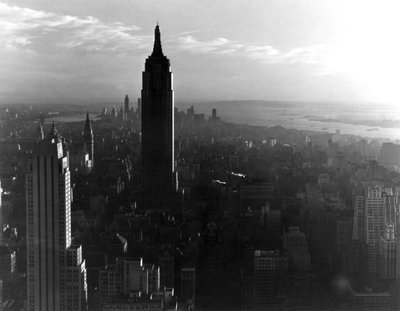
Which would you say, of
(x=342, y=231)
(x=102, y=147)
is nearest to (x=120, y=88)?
(x=102, y=147)

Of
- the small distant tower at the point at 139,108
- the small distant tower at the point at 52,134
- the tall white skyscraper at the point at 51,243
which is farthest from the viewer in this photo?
the small distant tower at the point at 139,108

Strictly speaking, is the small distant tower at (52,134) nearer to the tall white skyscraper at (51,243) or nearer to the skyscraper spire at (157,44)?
the tall white skyscraper at (51,243)

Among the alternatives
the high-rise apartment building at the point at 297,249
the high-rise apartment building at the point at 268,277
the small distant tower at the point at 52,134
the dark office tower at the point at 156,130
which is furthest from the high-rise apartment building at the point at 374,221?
the small distant tower at the point at 52,134

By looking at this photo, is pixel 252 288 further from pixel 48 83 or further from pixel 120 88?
pixel 48 83

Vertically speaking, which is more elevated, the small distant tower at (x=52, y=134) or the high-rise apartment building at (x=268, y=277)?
the small distant tower at (x=52, y=134)

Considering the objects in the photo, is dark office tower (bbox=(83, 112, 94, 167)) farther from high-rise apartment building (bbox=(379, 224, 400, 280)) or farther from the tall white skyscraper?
high-rise apartment building (bbox=(379, 224, 400, 280))

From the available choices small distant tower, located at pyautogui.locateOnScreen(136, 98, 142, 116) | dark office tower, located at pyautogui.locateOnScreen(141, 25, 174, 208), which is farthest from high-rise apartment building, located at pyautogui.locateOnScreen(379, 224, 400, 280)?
small distant tower, located at pyautogui.locateOnScreen(136, 98, 142, 116)

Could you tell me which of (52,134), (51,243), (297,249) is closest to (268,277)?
(297,249)

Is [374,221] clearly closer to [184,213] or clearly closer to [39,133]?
[184,213]
